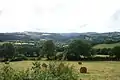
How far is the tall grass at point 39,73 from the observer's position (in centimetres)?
961

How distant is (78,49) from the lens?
276 feet

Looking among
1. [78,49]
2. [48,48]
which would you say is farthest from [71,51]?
[48,48]

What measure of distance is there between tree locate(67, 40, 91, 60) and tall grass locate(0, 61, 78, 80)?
225ft

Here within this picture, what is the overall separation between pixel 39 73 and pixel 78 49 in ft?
244

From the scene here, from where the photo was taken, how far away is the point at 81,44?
8581cm

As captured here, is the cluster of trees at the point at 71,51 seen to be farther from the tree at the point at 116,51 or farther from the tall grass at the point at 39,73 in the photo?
the tall grass at the point at 39,73

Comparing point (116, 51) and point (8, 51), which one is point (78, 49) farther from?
point (8, 51)

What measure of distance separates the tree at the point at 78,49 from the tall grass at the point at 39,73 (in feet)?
225

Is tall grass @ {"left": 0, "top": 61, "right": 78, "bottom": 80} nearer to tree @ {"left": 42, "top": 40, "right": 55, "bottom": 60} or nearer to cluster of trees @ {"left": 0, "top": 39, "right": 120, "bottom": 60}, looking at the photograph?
cluster of trees @ {"left": 0, "top": 39, "right": 120, "bottom": 60}

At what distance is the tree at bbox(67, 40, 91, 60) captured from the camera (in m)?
81.4

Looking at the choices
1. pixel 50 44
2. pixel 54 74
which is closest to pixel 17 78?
pixel 54 74

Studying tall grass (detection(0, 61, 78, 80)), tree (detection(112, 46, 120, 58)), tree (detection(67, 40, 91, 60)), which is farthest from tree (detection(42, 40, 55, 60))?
tall grass (detection(0, 61, 78, 80))

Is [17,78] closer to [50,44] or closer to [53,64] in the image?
[53,64]

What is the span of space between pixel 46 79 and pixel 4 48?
282ft
